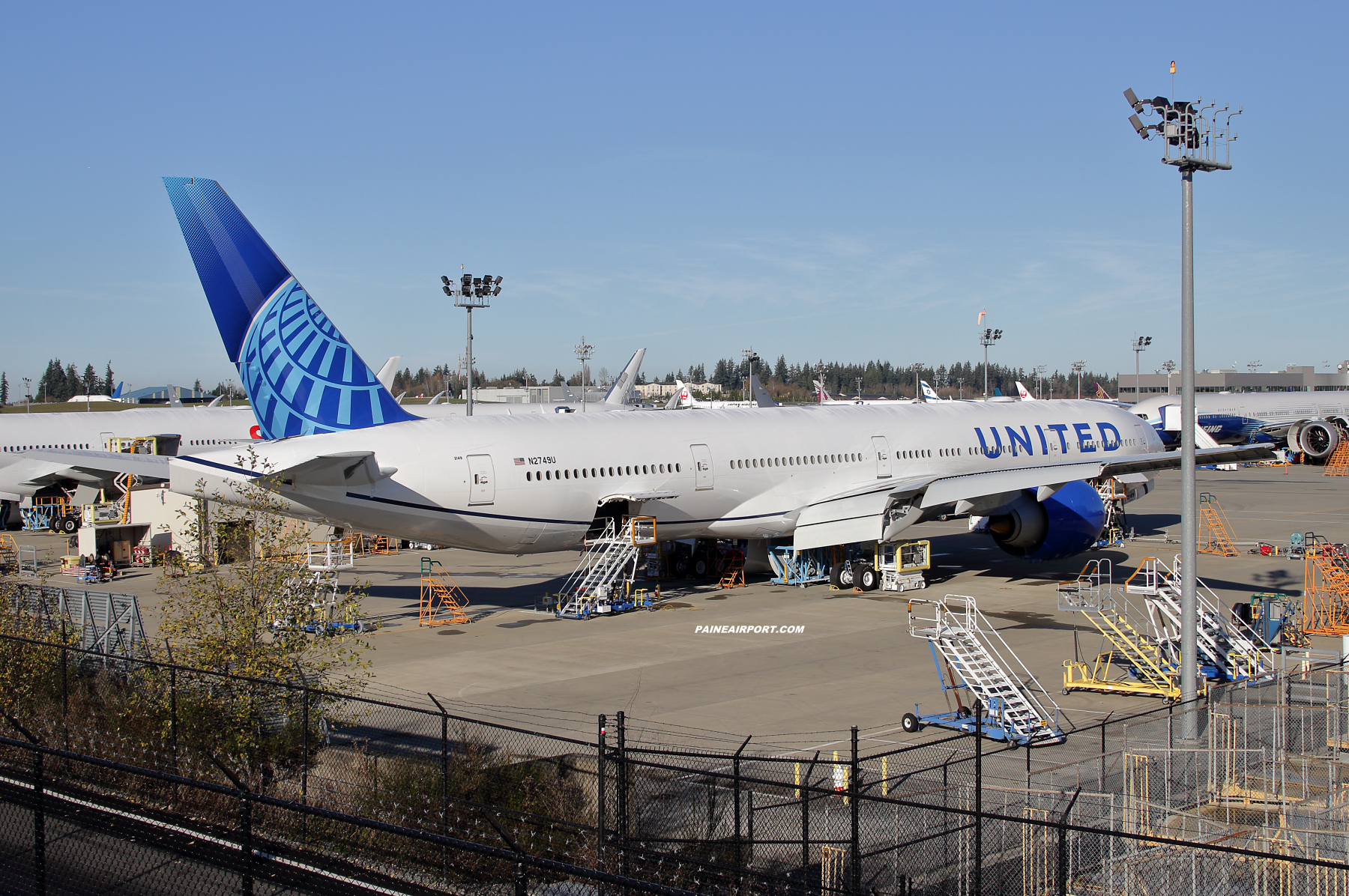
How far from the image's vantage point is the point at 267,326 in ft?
87.9

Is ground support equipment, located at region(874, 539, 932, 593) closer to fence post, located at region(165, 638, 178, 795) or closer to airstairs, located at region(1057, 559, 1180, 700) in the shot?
airstairs, located at region(1057, 559, 1180, 700)

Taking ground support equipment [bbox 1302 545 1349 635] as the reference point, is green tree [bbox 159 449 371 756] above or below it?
above

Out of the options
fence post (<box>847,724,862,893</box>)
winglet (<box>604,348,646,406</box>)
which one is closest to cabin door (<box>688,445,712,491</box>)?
fence post (<box>847,724,862,893</box>)

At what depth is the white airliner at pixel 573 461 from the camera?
26.4 metres

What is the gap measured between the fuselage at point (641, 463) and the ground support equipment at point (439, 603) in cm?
174

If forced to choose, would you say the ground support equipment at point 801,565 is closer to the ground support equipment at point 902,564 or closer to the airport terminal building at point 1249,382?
the ground support equipment at point 902,564

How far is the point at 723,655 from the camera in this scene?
2384cm

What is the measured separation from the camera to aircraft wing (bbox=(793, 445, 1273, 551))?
30688 mm

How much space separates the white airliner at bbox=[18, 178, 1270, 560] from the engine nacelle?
34.6 m

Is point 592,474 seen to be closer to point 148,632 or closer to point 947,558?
point 148,632

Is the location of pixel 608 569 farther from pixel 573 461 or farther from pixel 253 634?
pixel 253 634

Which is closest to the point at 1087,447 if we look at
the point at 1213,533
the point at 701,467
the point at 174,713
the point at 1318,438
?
the point at 1213,533

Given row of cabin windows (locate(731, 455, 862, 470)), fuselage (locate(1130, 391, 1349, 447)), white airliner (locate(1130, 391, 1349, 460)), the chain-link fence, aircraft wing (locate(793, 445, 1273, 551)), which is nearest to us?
the chain-link fence

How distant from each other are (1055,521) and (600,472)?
12.7m
